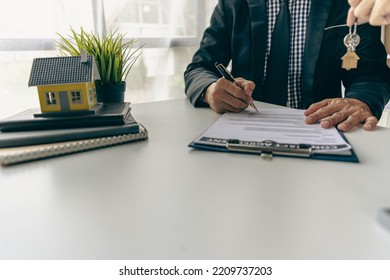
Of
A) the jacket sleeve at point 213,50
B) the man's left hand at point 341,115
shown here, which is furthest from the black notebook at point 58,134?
the jacket sleeve at point 213,50

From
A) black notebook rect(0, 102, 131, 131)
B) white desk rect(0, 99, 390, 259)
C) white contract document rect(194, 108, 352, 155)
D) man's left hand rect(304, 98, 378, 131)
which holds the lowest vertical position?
white desk rect(0, 99, 390, 259)

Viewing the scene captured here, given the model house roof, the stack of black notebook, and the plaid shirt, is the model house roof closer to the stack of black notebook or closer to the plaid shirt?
the stack of black notebook

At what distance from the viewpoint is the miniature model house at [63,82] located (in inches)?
24.7

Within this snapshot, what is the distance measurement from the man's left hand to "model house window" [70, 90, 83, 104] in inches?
18.2

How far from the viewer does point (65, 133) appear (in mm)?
583

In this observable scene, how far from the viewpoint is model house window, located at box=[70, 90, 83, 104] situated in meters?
0.63

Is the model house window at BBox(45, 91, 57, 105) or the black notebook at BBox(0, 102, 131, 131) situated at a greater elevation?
the model house window at BBox(45, 91, 57, 105)

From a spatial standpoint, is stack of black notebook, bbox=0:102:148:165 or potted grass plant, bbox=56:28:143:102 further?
potted grass plant, bbox=56:28:143:102

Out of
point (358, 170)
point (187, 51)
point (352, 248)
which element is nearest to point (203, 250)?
point (352, 248)

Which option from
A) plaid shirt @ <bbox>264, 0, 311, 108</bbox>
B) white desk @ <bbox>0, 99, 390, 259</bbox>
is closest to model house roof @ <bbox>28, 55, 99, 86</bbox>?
white desk @ <bbox>0, 99, 390, 259</bbox>

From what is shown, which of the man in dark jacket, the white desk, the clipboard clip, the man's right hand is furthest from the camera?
the man in dark jacket

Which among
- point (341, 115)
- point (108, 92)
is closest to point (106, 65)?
point (108, 92)

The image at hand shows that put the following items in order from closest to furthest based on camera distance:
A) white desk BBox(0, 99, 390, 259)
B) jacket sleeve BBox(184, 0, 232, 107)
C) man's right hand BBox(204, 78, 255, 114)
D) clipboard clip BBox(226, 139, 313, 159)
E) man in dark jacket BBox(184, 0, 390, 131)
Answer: white desk BBox(0, 99, 390, 259) → clipboard clip BBox(226, 139, 313, 159) → man's right hand BBox(204, 78, 255, 114) → man in dark jacket BBox(184, 0, 390, 131) → jacket sleeve BBox(184, 0, 232, 107)

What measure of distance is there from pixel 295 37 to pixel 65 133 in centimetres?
88
